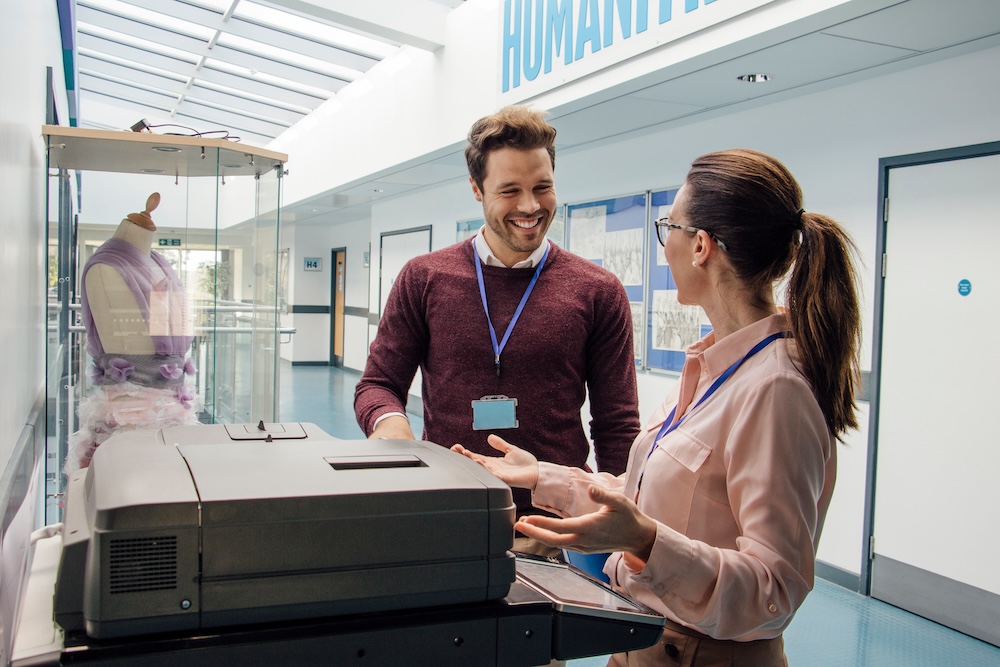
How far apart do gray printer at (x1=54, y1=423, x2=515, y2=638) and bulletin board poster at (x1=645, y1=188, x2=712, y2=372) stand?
12.6 feet

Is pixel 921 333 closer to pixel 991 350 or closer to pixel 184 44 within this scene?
pixel 991 350

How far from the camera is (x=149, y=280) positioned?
327 cm

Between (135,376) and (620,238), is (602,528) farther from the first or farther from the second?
(620,238)

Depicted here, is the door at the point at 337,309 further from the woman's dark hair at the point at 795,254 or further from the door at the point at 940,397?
the woman's dark hair at the point at 795,254

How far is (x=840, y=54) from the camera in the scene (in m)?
3.22

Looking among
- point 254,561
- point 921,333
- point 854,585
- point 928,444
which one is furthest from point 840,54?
point 254,561

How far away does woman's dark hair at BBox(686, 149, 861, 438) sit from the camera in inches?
43.7

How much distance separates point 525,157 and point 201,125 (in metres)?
10.7

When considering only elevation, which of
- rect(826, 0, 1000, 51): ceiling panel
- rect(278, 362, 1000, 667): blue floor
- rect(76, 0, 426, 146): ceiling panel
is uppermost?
rect(76, 0, 426, 146): ceiling panel

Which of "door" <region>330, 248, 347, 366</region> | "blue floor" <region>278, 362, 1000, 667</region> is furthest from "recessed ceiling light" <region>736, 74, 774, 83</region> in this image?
"door" <region>330, 248, 347, 366</region>

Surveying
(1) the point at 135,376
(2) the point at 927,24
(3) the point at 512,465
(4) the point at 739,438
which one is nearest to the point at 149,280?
(1) the point at 135,376

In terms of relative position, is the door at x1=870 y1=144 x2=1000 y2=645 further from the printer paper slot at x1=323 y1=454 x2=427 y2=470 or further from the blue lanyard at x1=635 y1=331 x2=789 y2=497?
the printer paper slot at x1=323 y1=454 x2=427 y2=470

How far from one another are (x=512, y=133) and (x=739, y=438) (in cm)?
91

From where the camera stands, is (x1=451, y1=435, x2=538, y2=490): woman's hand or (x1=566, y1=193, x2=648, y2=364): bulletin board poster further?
(x1=566, y1=193, x2=648, y2=364): bulletin board poster
